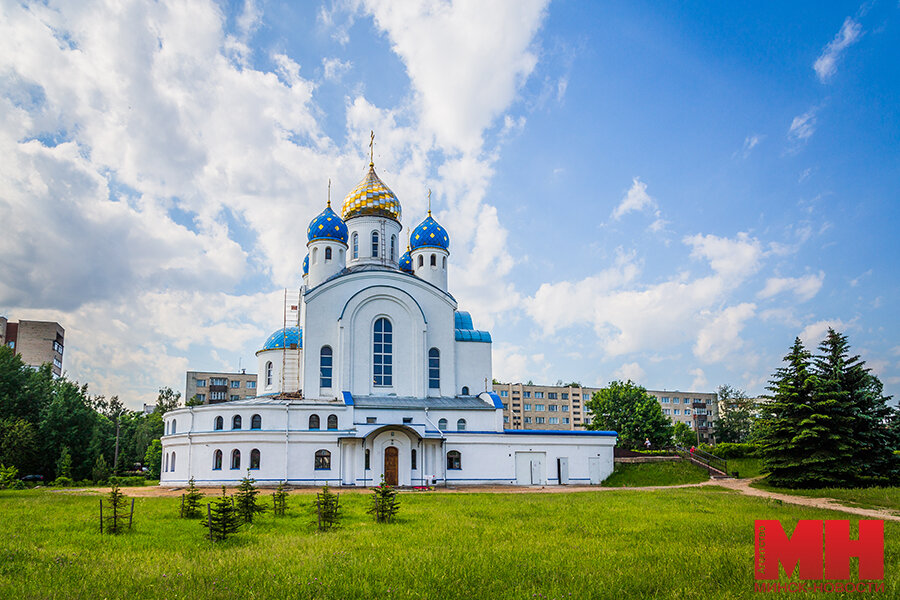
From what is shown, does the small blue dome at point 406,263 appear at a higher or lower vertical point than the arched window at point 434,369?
higher

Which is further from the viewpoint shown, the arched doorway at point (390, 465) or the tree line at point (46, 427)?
the tree line at point (46, 427)

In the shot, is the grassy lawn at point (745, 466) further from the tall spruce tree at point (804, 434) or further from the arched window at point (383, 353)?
the arched window at point (383, 353)

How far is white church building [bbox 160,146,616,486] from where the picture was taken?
3142cm

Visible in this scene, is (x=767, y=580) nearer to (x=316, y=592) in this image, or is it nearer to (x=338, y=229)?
(x=316, y=592)

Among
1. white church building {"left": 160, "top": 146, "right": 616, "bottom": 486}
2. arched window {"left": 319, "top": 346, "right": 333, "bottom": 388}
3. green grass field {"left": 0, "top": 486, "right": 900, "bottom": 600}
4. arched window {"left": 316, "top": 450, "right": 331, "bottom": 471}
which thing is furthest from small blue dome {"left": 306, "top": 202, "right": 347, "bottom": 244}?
green grass field {"left": 0, "top": 486, "right": 900, "bottom": 600}

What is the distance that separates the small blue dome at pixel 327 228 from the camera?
128ft

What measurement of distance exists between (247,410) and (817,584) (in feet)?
89.1

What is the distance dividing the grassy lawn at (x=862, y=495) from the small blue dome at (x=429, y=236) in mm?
23196

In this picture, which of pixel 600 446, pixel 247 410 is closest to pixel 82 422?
pixel 247 410

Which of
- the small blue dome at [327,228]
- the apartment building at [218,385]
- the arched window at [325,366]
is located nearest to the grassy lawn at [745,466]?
the arched window at [325,366]

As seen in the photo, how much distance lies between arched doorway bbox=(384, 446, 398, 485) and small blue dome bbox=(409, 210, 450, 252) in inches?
572

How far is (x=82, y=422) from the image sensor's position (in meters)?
41.2

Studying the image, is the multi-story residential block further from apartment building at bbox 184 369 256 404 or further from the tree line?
the tree line

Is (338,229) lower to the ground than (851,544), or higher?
higher
